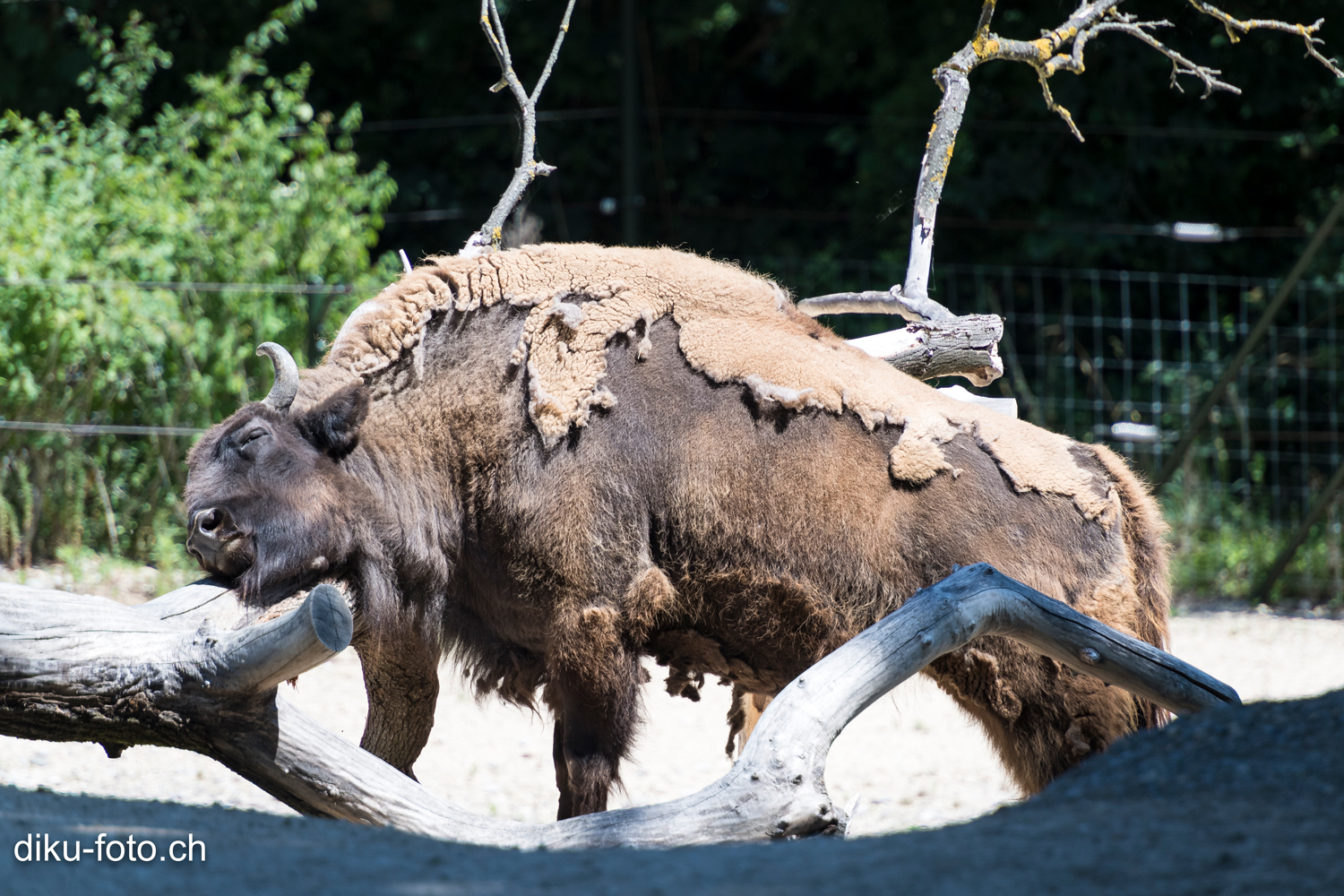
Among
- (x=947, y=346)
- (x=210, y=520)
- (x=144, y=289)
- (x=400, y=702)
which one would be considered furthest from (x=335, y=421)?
(x=144, y=289)

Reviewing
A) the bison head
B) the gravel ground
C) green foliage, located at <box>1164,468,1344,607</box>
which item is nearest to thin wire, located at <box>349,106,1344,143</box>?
green foliage, located at <box>1164,468,1344,607</box>

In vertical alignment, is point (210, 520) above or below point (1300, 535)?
above

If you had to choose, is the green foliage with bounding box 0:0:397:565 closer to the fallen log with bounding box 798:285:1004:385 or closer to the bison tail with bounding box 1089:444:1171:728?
the fallen log with bounding box 798:285:1004:385

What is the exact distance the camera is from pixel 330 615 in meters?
2.41

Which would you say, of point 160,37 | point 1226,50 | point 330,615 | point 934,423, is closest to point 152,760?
point 330,615

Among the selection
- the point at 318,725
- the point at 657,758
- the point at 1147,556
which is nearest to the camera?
the point at 318,725

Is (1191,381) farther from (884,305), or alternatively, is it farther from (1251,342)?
(884,305)

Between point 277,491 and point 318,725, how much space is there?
0.80m

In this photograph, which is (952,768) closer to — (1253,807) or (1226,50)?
(1253,807)

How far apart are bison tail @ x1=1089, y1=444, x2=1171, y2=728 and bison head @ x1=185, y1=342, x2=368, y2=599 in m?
2.10

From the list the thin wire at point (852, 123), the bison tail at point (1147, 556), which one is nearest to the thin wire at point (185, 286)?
the thin wire at point (852, 123)

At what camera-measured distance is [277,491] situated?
323cm

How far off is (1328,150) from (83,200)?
28.2 feet

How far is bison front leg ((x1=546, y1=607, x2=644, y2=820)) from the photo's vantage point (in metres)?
3.21
